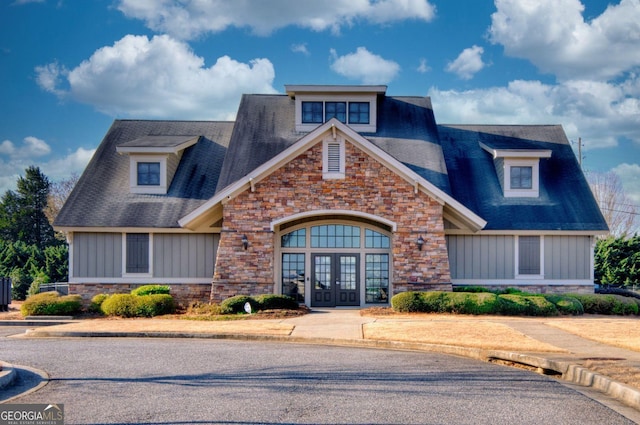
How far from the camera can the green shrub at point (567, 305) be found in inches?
889

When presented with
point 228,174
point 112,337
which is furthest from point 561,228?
point 112,337

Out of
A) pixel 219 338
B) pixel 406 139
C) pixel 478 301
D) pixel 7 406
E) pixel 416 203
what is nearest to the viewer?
pixel 7 406

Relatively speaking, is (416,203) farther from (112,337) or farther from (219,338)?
(112,337)

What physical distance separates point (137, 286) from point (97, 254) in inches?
76.6

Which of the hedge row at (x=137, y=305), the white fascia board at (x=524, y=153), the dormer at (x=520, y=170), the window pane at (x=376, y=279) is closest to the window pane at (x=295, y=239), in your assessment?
the window pane at (x=376, y=279)

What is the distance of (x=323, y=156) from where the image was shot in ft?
80.9

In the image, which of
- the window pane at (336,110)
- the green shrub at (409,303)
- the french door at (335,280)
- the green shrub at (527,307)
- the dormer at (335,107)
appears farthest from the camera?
the window pane at (336,110)

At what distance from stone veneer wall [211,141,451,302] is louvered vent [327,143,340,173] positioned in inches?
12.5

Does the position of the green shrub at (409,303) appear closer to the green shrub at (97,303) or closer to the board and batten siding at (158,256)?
the board and batten siding at (158,256)

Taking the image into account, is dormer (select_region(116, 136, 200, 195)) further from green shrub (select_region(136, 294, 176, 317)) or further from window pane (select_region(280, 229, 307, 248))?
green shrub (select_region(136, 294, 176, 317))

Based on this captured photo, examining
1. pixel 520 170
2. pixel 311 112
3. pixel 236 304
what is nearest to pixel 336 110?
pixel 311 112

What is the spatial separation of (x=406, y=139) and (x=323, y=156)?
517 centimetres

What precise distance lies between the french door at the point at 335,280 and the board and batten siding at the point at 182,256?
400 centimetres

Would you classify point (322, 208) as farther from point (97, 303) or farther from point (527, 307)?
point (97, 303)
